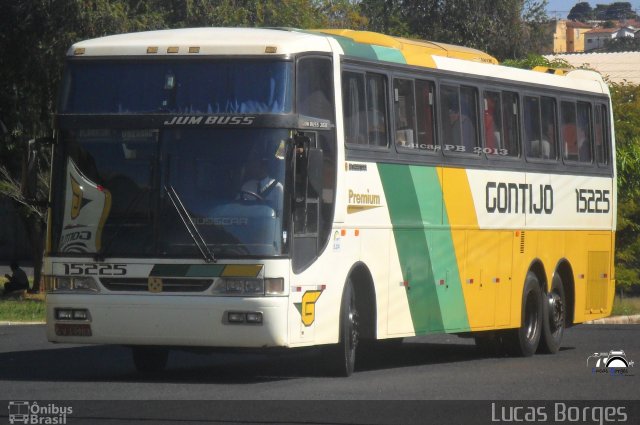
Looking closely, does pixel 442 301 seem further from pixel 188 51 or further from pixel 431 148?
pixel 188 51

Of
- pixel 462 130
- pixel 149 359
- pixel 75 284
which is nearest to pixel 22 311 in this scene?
pixel 149 359

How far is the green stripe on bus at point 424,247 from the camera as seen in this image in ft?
50.8

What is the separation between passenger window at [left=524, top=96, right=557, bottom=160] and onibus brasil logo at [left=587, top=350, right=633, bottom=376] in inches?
109

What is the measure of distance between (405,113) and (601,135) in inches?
236

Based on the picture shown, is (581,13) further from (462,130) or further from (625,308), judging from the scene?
(462,130)

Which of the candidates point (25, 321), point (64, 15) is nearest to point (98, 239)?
point (25, 321)

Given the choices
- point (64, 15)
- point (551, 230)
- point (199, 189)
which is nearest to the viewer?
point (199, 189)

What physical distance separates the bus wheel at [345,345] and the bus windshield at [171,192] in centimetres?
129

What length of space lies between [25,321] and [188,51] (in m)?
13.4

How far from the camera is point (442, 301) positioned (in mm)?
16438

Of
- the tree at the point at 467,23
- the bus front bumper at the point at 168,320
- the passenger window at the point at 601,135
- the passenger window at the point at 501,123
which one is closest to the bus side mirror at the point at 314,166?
the bus front bumper at the point at 168,320

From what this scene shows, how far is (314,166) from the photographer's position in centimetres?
1351

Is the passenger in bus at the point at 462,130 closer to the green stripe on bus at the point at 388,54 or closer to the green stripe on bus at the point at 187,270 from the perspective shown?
the green stripe on bus at the point at 388,54
